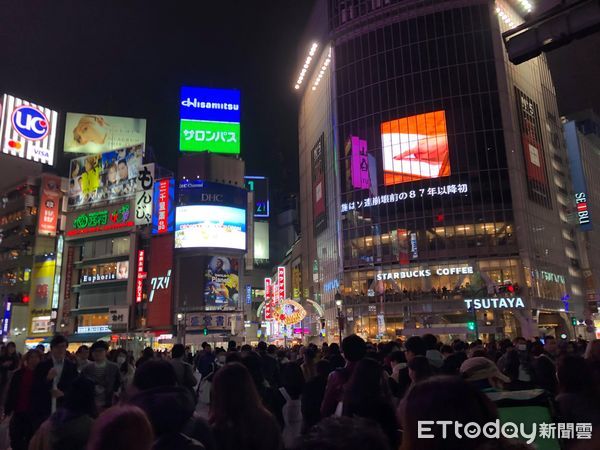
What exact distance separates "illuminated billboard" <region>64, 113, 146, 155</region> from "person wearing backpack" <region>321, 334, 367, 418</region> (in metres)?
72.6

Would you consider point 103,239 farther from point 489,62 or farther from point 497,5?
point 497,5

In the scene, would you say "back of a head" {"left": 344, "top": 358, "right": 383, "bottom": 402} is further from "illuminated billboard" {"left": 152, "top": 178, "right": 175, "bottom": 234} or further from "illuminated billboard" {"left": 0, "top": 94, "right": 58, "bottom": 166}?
"illuminated billboard" {"left": 152, "top": 178, "right": 175, "bottom": 234}

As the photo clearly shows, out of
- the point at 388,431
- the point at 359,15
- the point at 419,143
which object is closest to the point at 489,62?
the point at 419,143

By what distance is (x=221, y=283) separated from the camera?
59.7m

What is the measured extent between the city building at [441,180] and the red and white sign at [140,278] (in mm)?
22404

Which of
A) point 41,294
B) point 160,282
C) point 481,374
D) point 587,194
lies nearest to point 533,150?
point 587,194

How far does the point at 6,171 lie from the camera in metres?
20.0

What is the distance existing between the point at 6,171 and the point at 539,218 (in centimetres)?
5190

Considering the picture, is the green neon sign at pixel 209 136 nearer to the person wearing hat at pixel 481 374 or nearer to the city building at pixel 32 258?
the city building at pixel 32 258

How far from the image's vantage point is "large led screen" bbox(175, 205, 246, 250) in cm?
5866

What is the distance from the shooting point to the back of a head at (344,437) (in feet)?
5.64

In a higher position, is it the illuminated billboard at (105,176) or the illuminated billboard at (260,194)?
the illuminated billboard at (260,194)

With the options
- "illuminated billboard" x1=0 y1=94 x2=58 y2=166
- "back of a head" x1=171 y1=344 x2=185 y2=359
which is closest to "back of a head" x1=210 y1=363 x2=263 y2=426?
"back of a head" x1=171 y1=344 x2=185 y2=359

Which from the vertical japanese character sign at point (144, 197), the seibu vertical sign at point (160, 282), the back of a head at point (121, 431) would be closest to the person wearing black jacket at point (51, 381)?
the back of a head at point (121, 431)
